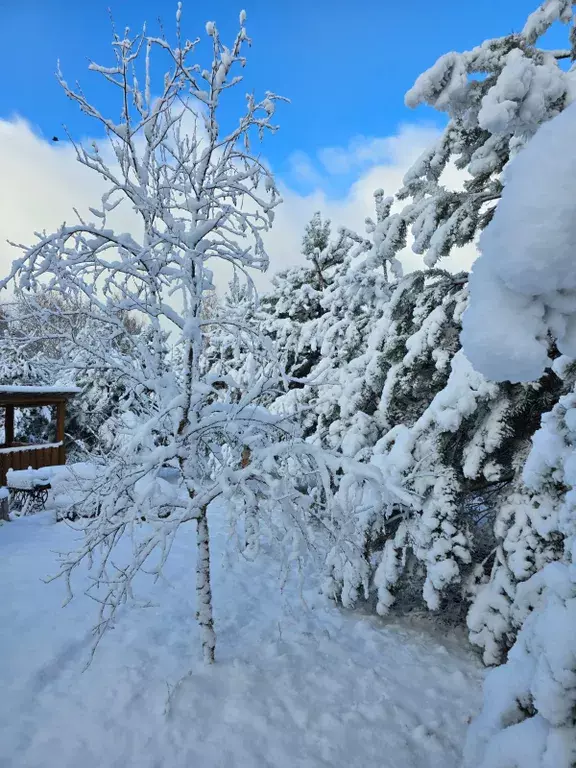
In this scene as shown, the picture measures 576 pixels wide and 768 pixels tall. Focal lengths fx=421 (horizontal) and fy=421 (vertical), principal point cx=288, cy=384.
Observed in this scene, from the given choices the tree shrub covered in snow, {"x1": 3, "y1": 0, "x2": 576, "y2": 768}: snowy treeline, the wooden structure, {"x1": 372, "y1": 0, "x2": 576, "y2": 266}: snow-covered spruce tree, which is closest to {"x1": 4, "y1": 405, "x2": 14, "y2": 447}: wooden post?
the wooden structure

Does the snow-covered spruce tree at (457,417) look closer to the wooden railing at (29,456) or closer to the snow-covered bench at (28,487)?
the snow-covered bench at (28,487)

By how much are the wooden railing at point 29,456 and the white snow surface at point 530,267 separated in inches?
534

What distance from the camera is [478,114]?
3.14 meters

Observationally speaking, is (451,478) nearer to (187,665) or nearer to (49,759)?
(187,665)

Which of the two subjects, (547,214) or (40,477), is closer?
(547,214)

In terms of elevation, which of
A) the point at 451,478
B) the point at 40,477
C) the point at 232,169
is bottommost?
the point at 40,477

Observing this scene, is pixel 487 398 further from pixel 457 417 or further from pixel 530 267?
pixel 530 267

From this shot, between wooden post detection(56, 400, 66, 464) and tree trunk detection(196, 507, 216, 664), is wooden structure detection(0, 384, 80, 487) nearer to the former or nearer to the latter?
wooden post detection(56, 400, 66, 464)

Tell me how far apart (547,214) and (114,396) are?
17986 mm

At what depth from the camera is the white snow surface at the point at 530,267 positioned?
0.77 meters

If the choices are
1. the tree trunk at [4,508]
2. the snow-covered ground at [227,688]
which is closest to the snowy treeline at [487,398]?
the snow-covered ground at [227,688]

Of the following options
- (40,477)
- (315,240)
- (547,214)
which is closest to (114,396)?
(40,477)

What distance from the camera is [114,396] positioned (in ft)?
56.1

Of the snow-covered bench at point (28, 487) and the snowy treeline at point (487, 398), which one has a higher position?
the snowy treeline at point (487, 398)
